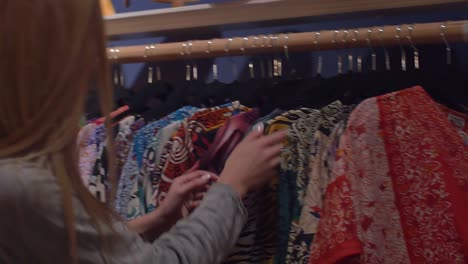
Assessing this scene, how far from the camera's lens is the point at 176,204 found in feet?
3.70

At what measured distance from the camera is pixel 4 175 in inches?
29.9

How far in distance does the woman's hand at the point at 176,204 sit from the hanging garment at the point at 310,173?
0.15m

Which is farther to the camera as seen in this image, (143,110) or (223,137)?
(143,110)

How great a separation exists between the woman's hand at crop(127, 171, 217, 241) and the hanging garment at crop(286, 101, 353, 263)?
0.51 feet

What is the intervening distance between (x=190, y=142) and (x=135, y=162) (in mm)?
143

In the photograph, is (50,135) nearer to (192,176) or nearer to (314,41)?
(192,176)

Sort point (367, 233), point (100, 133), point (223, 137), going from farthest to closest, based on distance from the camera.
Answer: point (100, 133)
point (223, 137)
point (367, 233)

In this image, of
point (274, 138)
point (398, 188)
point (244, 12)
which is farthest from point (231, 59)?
point (398, 188)

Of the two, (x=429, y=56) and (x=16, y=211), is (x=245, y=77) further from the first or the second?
(x=16, y=211)

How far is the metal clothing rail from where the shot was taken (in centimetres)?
111

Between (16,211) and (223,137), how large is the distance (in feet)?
1.57

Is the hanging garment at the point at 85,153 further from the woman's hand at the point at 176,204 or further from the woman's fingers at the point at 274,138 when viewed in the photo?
the woman's fingers at the point at 274,138

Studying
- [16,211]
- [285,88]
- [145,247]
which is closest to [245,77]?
[285,88]

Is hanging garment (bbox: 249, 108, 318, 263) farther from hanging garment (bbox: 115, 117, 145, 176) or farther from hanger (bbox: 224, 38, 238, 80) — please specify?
hanging garment (bbox: 115, 117, 145, 176)
